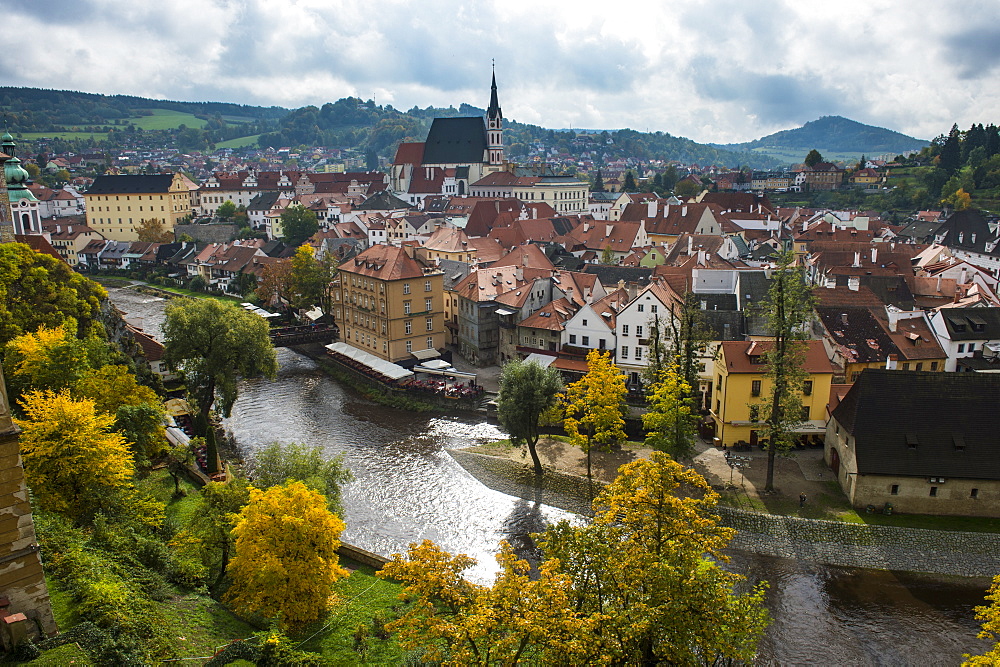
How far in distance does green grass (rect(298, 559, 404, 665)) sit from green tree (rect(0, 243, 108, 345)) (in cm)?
1991

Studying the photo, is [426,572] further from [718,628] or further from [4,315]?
[4,315]

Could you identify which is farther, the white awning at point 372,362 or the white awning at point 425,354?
the white awning at point 425,354

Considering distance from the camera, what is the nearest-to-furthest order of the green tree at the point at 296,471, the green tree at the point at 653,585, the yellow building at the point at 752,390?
the green tree at the point at 653,585 → the green tree at the point at 296,471 → the yellow building at the point at 752,390

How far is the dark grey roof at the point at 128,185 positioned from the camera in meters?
111

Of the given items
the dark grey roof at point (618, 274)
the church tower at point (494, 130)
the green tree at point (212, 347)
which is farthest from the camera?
the church tower at point (494, 130)

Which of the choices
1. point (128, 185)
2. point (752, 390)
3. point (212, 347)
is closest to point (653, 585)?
point (752, 390)

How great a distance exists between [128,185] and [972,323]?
369ft

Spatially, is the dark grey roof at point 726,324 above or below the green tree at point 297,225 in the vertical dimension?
below

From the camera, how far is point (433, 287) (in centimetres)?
5100

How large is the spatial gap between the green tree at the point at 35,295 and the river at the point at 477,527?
1045cm

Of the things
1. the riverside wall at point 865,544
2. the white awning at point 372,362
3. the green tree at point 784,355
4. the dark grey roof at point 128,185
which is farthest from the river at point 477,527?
the dark grey roof at point 128,185

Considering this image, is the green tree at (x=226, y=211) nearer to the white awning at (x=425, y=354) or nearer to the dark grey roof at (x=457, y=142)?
the dark grey roof at (x=457, y=142)

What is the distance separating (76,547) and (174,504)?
8914mm

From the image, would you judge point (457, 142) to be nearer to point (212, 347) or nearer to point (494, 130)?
point (494, 130)
